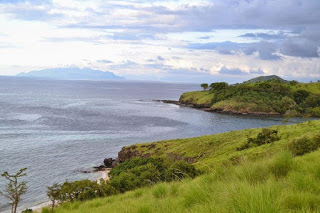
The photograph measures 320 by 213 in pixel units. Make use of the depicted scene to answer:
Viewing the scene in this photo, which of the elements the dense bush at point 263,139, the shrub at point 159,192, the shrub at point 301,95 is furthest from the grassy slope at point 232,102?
the shrub at point 159,192

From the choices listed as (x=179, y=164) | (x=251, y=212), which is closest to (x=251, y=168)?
(x=251, y=212)

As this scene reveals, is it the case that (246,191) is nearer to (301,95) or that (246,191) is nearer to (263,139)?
(263,139)

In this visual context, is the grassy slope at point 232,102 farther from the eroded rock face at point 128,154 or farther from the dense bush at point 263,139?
the dense bush at point 263,139

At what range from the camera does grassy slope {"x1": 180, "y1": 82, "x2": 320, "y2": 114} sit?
122 meters

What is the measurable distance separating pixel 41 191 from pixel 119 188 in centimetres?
1901

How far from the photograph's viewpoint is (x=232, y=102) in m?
129

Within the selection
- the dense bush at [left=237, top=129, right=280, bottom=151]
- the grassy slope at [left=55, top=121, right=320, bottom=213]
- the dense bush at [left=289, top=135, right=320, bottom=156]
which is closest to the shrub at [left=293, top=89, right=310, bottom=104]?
the dense bush at [left=237, top=129, right=280, bottom=151]

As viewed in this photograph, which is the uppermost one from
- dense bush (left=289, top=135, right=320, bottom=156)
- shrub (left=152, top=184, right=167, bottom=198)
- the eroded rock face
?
shrub (left=152, top=184, right=167, bottom=198)

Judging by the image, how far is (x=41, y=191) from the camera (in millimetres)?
37656

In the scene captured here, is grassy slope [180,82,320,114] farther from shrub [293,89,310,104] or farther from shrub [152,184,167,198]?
shrub [152,184,167,198]

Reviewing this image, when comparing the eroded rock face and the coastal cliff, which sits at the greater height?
the coastal cliff

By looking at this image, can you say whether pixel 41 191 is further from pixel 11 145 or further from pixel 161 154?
pixel 11 145

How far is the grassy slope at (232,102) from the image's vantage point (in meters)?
122

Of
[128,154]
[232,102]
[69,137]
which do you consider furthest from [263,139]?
[232,102]
